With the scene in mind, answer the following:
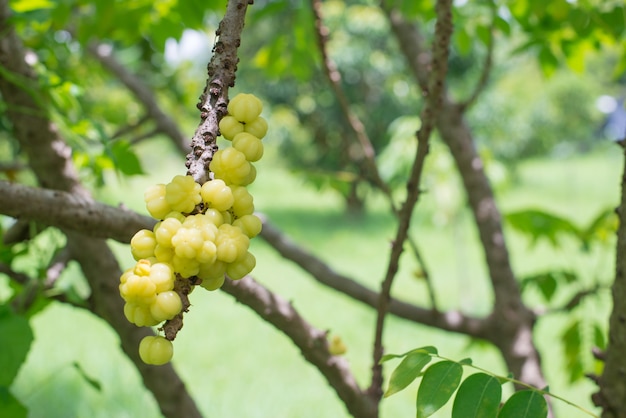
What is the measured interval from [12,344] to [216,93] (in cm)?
56

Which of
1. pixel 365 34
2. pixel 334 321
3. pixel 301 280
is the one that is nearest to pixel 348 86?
pixel 365 34

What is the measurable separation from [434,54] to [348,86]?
7.13 metres

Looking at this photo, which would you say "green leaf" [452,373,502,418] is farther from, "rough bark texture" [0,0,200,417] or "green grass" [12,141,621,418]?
"rough bark texture" [0,0,200,417]

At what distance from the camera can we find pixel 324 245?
6.14 m

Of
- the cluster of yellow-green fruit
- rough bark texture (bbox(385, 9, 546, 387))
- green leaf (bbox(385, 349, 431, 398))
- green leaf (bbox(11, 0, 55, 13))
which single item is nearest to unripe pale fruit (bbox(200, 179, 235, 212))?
the cluster of yellow-green fruit

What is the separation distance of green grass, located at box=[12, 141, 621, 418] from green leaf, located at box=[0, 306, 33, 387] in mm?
324

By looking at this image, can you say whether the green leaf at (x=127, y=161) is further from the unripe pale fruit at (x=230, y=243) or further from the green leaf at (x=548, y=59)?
the green leaf at (x=548, y=59)

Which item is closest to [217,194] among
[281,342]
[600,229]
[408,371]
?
[408,371]

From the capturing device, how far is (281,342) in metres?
3.51

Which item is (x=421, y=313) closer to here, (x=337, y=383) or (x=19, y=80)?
(x=337, y=383)

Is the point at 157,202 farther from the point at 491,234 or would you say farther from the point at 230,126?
the point at 491,234

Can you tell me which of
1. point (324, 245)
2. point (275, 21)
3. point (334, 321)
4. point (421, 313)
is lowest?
point (324, 245)

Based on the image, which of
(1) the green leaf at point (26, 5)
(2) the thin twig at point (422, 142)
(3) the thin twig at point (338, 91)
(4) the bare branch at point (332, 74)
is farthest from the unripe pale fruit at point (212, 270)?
(1) the green leaf at point (26, 5)

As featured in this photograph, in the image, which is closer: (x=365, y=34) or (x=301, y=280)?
(x=301, y=280)
